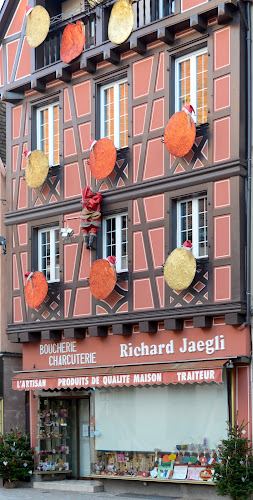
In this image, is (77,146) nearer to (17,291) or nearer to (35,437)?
(17,291)

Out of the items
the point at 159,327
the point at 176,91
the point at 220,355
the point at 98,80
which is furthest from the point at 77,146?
the point at 220,355

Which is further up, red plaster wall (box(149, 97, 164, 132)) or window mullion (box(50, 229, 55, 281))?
red plaster wall (box(149, 97, 164, 132))

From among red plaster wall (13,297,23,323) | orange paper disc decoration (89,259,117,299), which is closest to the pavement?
red plaster wall (13,297,23,323)

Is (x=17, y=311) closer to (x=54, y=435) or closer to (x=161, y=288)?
(x=54, y=435)

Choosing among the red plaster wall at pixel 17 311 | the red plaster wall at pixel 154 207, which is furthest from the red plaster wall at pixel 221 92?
the red plaster wall at pixel 17 311

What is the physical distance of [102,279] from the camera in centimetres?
2144

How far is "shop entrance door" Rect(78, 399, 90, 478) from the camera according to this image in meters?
23.6

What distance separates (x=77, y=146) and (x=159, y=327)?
16.3 ft

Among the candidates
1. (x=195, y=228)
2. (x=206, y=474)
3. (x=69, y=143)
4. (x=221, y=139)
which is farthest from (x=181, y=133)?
(x=206, y=474)

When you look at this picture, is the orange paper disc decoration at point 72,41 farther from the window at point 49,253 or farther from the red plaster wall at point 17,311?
the red plaster wall at point 17,311

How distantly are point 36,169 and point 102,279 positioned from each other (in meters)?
3.66

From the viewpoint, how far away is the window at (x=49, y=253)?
23.6 m

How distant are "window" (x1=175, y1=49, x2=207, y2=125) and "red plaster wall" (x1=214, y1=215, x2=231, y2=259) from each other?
2.15 m

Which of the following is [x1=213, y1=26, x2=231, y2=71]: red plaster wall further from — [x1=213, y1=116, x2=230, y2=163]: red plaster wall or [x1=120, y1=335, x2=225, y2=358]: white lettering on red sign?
[x1=120, y1=335, x2=225, y2=358]: white lettering on red sign
